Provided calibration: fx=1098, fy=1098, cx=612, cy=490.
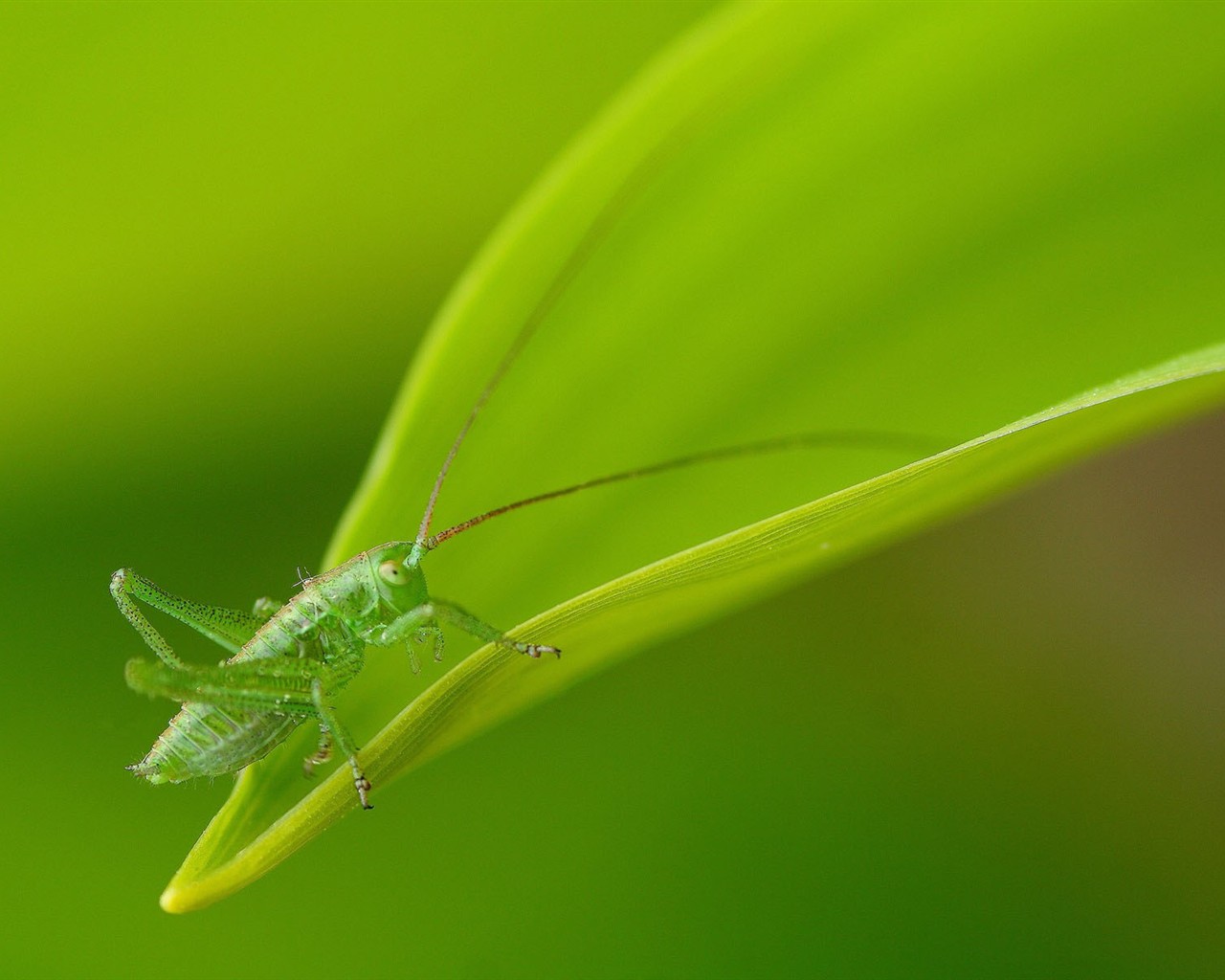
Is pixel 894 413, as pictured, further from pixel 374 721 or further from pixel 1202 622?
pixel 1202 622

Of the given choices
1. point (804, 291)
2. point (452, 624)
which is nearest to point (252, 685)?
point (452, 624)

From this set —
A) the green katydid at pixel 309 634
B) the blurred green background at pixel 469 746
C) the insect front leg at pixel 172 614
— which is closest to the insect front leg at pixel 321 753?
the green katydid at pixel 309 634

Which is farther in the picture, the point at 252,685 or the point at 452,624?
the point at 252,685

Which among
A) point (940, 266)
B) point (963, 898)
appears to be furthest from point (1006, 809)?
point (940, 266)

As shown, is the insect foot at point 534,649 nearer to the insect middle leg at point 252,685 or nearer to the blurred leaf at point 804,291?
the blurred leaf at point 804,291

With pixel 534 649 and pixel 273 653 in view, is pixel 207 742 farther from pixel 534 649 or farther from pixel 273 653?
pixel 534 649

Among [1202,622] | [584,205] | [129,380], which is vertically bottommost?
[1202,622]
